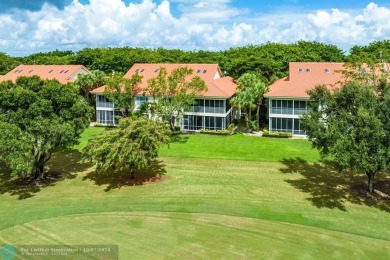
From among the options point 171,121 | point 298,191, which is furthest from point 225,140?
point 298,191

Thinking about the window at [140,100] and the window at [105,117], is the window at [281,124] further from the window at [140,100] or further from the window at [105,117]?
the window at [105,117]

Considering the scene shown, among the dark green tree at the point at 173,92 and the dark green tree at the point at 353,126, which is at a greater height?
the dark green tree at the point at 173,92

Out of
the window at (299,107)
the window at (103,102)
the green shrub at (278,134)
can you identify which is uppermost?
the window at (103,102)

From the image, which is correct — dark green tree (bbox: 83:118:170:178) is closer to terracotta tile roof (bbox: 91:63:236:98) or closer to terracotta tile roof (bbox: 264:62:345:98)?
terracotta tile roof (bbox: 91:63:236:98)

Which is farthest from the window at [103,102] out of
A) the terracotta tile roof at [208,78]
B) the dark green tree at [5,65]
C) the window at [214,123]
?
the dark green tree at [5,65]

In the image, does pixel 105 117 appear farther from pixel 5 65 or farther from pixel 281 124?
pixel 5 65

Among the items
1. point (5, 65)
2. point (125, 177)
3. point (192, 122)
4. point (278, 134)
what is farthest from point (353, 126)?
point (5, 65)
